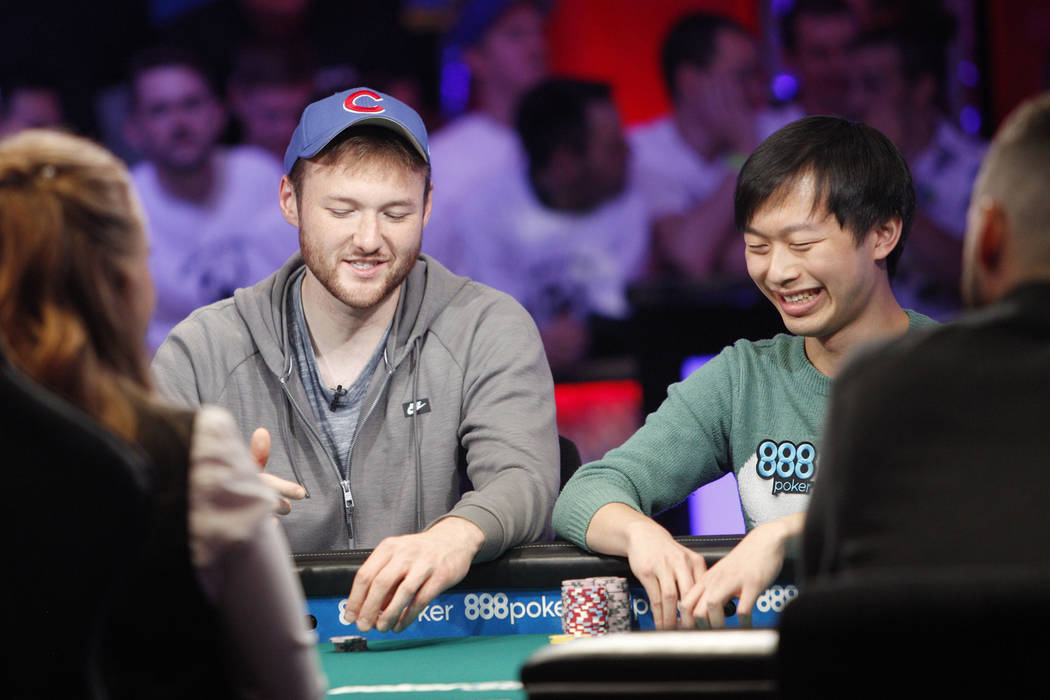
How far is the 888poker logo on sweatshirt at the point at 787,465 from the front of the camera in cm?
238

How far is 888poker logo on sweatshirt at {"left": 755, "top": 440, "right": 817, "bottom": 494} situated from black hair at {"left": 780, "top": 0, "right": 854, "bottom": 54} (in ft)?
14.7

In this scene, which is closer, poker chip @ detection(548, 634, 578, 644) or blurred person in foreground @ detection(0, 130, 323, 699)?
blurred person in foreground @ detection(0, 130, 323, 699)

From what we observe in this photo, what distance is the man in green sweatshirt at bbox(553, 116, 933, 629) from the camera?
7.50 feet

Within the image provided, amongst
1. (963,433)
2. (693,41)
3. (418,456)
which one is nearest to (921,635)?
(963,433)

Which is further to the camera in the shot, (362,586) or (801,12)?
(801,12)

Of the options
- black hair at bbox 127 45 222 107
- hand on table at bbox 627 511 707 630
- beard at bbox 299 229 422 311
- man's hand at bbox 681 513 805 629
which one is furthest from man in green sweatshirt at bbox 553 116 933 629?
black hair at bbox 127 45 222 107

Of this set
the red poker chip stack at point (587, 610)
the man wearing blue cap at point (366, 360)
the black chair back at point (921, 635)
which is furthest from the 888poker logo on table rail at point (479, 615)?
the black chair back at point (921, 635)

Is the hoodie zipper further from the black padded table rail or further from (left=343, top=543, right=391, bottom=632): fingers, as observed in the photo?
(left=343, top=543, right=391, bottom=632): fingers

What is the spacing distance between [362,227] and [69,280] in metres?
1.55

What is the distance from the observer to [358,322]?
2.82 metres

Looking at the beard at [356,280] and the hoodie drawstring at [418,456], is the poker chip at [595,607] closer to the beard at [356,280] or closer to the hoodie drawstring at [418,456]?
the hoodie drawstring at [418,456]

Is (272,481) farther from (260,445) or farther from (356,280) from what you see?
(356,280)

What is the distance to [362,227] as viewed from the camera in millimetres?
2693

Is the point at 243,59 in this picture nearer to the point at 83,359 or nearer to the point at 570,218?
the point at 570,218
